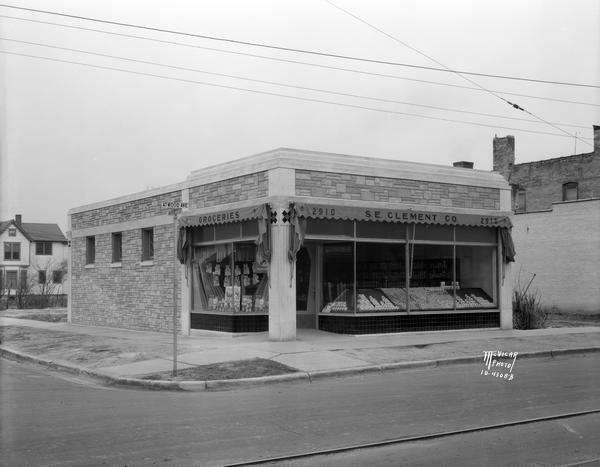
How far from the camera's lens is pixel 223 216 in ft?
56.6

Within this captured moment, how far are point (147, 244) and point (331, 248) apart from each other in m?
6.76

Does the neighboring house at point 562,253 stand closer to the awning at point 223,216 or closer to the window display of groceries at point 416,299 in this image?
the window display of groceries at point 416,299

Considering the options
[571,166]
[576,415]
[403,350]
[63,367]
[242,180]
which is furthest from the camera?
[571,166]

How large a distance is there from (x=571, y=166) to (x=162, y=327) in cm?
2555

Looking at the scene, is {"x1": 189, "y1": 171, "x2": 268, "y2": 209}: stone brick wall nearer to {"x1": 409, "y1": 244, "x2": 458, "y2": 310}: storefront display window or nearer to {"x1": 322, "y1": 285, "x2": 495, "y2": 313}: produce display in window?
{"x1": 322, "y1": 285, "x2": 495, "y2": 313}: produce display in window

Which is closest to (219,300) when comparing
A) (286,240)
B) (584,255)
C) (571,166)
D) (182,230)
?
(182,230)

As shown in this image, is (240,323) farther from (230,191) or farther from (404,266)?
(404,266)

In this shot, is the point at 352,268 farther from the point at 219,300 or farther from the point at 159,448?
the point at 159,448

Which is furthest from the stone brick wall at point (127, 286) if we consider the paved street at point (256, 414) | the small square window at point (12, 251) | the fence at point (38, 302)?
the small square window at point (12, 251)

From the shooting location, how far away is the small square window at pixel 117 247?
23138 millimetres

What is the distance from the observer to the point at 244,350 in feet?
47.0

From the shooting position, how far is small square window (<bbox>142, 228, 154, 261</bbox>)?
21406 mm

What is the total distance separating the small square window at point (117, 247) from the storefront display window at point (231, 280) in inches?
209

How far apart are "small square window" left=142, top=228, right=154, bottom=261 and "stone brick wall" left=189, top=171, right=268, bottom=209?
3.08 meters
